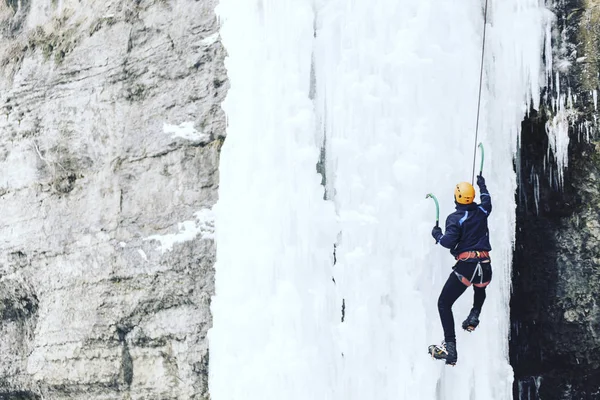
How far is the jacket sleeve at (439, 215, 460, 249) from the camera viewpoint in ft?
19.2

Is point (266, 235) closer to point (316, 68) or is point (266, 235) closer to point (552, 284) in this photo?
point (316, 68)

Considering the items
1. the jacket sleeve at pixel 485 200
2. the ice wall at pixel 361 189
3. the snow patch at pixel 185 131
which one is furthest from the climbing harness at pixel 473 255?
the snow patch at pixel 185 131

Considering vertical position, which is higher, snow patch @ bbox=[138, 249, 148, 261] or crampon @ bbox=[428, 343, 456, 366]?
snow patch @ bbox=[138, 249, 148, 261]

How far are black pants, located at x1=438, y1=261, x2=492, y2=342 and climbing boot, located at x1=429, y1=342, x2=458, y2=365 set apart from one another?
5 cm

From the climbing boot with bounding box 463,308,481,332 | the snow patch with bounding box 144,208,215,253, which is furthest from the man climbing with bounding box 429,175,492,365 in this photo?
the snow patch with bounding box 144,208,215,253

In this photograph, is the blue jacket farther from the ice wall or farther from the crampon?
the crampon

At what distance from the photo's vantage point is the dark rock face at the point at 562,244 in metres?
6.95

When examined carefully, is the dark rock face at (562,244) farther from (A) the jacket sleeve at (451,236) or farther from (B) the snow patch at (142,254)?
(B) the snow patch at (142,254)

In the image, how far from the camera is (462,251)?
591cm

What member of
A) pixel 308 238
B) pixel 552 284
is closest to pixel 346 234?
pixel 308 238

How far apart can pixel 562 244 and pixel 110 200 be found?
455 cm

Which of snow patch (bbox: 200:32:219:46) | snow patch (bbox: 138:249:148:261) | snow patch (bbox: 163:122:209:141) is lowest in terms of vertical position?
snow patch (bbox: 138:249:148:261)

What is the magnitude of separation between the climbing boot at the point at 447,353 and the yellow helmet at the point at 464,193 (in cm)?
108

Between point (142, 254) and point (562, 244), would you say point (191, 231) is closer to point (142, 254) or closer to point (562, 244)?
point (142, 254)
